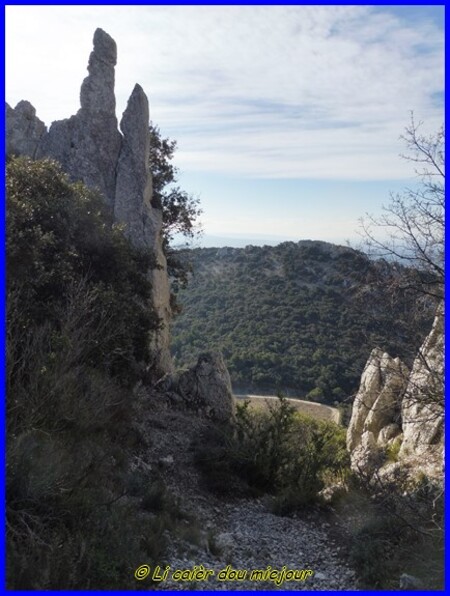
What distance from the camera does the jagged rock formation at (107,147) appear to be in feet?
55.6

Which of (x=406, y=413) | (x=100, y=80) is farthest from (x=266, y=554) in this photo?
(x=100, y=80)

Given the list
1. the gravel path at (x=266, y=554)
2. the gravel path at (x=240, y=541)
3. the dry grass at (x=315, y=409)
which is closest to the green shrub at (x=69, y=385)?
the gravel path at (x=240, y=541)

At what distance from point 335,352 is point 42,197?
22.3 m

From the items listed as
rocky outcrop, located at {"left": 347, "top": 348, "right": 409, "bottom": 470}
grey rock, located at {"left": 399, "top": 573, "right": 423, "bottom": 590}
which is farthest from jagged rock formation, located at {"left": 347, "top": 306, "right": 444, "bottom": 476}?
grey rock, located at {"left": 399, "top": 573, "right": 423, "bottom": 590}

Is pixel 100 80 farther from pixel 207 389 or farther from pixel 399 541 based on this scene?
pixel 399 541

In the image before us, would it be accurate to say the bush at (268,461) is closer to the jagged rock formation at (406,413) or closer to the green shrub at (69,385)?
the jagged rock formation at (406,413)

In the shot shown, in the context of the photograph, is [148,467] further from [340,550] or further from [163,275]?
[163,275]

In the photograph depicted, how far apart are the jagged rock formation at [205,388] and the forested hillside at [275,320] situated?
8585mm

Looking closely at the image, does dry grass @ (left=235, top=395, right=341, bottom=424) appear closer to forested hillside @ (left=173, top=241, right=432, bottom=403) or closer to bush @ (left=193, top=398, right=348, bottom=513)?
forested hillside @ (left=173, top=241, right=432, bottom=403)

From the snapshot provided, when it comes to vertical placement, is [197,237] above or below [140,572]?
above

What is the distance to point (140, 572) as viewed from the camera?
18.5 ft

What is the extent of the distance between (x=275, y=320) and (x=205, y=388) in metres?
21.2

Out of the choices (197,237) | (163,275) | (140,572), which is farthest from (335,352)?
(140,572)

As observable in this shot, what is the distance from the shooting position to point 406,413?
13594mm
